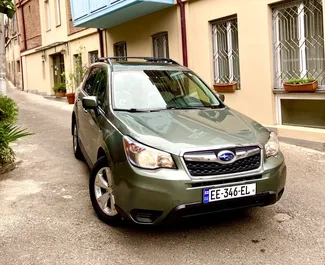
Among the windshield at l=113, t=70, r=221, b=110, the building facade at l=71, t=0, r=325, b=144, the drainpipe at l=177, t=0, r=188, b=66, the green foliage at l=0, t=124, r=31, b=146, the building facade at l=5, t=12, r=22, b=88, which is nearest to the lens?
the windshield at l=113, t=70, r=221, b=110

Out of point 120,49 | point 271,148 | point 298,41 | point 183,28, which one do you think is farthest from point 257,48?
point 120,49

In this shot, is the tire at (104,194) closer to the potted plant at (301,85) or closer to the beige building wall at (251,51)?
the potted plant at (301,85)

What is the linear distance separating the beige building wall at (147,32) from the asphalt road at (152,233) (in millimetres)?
6142

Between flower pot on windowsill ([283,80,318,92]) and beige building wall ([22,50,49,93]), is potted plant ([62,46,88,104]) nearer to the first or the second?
beige building wall ([22,50,49,93])

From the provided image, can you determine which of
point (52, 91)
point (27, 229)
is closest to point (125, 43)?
point (52, 91)

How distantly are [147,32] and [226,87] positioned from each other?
4013 millimetres

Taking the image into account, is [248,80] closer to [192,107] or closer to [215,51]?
[215,51]

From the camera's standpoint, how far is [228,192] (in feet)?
11.3

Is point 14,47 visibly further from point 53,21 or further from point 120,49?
point 120,49

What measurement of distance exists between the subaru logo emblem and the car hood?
0.24 feet

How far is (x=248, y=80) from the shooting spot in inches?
339

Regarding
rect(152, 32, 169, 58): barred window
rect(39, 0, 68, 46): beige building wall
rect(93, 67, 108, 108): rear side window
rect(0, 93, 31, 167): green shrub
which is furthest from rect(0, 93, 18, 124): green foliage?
rect(39, 0, 68, 46): beige building wall

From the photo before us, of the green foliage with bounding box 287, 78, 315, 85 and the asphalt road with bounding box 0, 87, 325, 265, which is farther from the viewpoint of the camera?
the green foliage with bounding box 287, 78, 315, 85

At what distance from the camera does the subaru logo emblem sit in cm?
347
